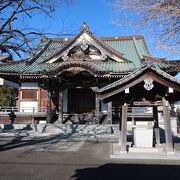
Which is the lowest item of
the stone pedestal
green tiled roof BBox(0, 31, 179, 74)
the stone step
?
the stone step

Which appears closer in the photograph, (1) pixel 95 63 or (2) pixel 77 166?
(2) pixel 77 166

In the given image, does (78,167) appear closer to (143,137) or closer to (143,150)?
(143,150)

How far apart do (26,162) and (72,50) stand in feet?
46.8

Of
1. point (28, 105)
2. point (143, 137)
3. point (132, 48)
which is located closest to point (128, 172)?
point (143, 137)

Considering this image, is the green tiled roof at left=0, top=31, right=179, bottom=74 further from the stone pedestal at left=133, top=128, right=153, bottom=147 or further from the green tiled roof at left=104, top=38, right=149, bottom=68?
the stone pedestal at left=133, top=128, right=153, bottom=147

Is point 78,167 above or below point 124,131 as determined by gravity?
below

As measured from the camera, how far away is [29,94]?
2116cm

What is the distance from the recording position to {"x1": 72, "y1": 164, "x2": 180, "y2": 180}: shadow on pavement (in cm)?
661

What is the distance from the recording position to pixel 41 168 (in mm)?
7418

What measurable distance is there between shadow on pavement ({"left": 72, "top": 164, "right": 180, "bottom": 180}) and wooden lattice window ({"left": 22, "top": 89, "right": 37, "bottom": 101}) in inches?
563

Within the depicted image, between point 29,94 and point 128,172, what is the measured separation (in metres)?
15.4

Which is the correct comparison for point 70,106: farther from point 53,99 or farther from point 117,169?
point 117,169

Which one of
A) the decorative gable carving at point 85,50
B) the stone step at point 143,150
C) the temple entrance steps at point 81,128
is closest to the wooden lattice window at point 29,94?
the decorative gable carving at point 85,50

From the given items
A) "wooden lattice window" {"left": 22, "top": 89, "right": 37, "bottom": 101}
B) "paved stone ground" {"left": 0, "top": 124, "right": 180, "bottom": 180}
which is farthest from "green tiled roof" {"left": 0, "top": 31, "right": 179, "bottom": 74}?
"paved stone ground" {"left": 0, "top": 124, "right": 180, "bottom": 180}
